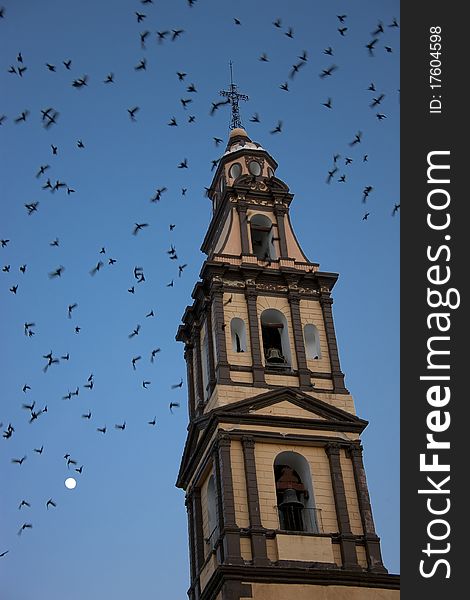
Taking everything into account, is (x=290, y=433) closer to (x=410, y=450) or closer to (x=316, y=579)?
(x=316, y=579)

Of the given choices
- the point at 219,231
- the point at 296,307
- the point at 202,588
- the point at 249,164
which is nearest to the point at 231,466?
the point at 202,588

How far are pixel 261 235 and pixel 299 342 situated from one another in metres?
4.73

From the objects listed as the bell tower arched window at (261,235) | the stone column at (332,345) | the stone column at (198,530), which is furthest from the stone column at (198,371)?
the stone column at (332,345)

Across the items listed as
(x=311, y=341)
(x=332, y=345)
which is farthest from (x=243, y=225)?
(x=332, y=345)

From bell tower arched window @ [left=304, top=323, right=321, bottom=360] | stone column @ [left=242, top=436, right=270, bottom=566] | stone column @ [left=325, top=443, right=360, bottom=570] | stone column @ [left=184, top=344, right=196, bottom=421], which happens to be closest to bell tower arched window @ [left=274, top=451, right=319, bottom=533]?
stone column @ [left=325, top=443, right=360, bottom=570]

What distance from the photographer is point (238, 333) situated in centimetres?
2928

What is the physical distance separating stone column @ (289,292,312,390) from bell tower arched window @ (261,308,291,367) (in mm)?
301

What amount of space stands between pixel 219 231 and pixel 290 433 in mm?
8235

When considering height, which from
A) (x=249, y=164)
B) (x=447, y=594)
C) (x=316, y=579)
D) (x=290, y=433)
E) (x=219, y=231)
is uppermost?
(x=249, y=164)

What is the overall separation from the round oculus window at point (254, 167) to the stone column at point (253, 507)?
10.4m

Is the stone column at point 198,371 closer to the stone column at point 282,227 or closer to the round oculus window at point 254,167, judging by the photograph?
the stone column at point 282,227

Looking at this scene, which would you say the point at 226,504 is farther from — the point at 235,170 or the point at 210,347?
the point at 235,170

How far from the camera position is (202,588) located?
1014 inches

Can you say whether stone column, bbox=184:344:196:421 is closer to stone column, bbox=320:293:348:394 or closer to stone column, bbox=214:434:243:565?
stone column, bbox=214:434:243:565
